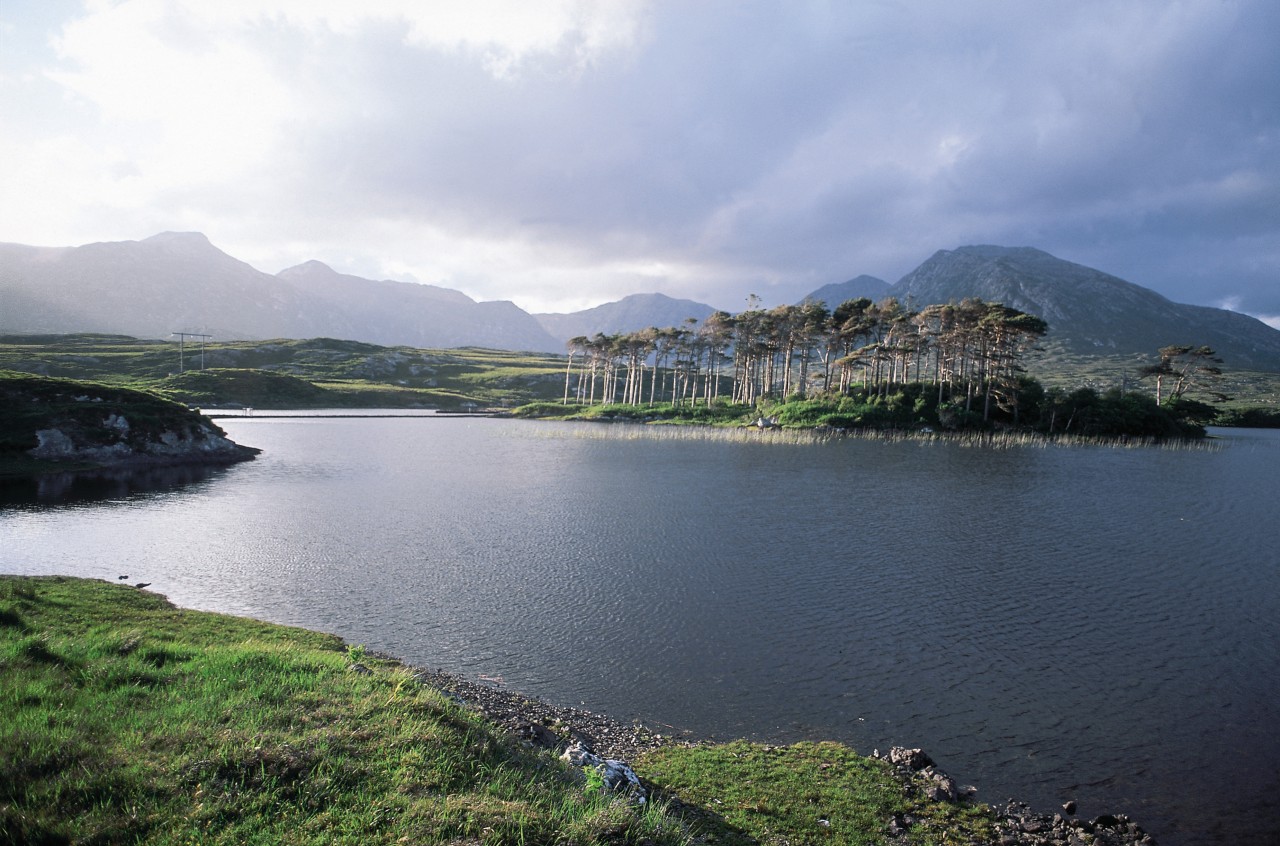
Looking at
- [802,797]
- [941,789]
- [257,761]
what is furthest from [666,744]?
[257,761]

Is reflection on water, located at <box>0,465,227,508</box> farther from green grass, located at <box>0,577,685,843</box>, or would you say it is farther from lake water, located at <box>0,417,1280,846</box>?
green grass, located at <box>0,577,685,843</box>

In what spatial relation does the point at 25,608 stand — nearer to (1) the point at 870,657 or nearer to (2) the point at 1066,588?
(1) the point at 870,657

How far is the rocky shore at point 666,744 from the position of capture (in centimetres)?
1207

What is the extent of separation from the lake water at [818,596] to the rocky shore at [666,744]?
772mm

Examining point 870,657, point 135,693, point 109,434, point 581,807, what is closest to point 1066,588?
point 870,657

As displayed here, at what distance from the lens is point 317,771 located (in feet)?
29.5

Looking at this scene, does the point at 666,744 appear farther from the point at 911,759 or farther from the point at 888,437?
the point at 888,437

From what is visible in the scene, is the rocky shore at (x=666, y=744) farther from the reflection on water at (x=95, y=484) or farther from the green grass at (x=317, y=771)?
the reflection on water at (x=95, y=484)

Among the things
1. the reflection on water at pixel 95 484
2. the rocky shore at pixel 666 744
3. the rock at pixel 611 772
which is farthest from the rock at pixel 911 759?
the reflection on water at pixel 95 484

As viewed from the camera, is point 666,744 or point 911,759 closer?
point 911,759

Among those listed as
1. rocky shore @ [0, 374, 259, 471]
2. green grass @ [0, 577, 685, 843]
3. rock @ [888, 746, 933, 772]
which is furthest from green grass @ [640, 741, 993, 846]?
rocky shore @ [0, 374, 259, 471]

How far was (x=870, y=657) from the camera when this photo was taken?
66.7 ft

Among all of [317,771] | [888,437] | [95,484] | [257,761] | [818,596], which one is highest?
[888,437]

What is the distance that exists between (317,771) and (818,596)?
67.9 ft
